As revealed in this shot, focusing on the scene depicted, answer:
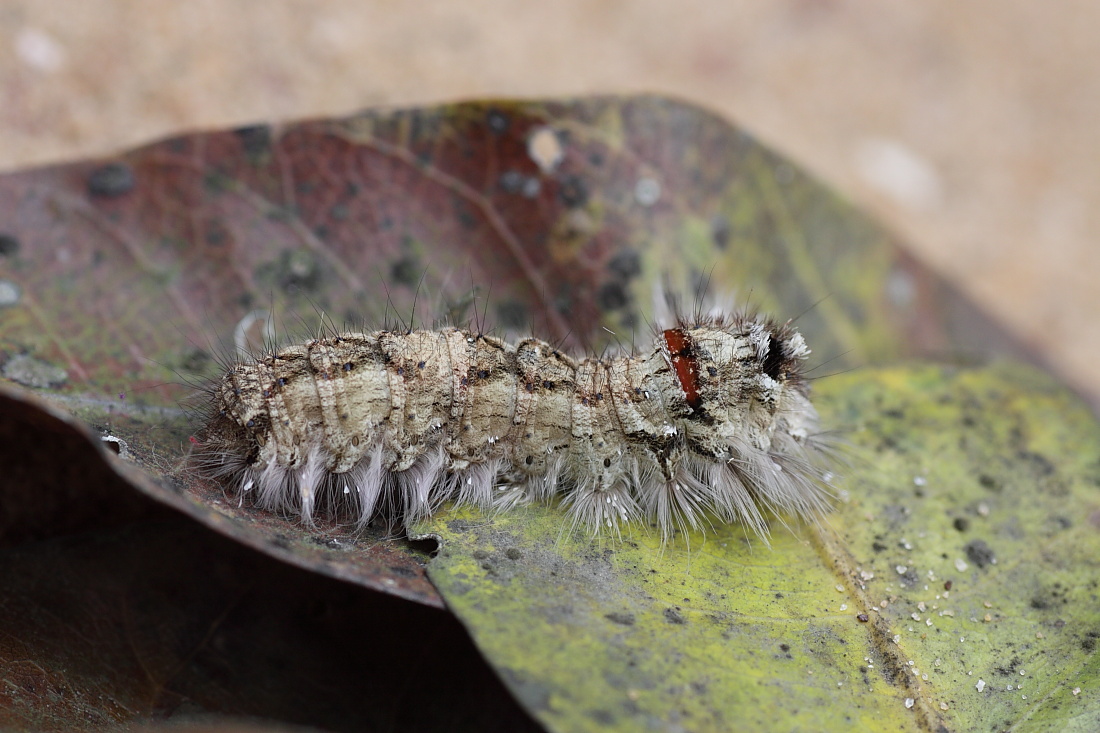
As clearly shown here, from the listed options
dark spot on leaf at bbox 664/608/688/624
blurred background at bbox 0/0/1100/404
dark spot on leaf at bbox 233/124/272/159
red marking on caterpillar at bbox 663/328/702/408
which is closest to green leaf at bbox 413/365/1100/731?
dark spot on leaf at bbox 664/608/688/624

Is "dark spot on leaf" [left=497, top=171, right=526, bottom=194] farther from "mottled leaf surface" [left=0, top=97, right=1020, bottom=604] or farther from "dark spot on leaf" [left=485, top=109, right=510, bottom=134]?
"dark spot on leaf" [left=485, top=109, right=510, bottom=134]

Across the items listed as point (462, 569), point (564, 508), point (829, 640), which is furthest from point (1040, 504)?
point (462, 569)

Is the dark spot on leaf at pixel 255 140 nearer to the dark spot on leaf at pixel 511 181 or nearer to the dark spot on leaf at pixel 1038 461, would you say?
the dark spot on leaf at pixel 511 181

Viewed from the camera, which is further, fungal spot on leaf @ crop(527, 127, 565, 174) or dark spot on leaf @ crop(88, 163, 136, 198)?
fungal spot on leaf @ crop(527, 127, 565, 174)

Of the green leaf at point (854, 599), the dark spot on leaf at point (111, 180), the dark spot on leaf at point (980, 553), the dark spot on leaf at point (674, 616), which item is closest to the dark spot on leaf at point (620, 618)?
the green leaf at point (854, 599)

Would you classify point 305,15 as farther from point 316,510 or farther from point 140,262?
point 316,510

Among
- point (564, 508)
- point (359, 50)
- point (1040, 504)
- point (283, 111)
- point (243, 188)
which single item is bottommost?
point (564, 508)
